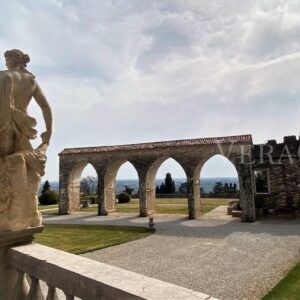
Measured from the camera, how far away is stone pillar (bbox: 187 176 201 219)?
20.6 m

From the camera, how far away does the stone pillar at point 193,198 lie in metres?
20.6

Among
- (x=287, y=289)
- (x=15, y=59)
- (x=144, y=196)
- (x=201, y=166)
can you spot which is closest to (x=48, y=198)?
(x=144, y=196)

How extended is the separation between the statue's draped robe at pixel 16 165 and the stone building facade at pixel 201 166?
58.2ft

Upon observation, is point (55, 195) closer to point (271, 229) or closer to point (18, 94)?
point (271, 229)

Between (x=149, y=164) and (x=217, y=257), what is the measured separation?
501 inches

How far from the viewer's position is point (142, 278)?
2031 millimetres

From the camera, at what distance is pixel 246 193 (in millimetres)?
19500

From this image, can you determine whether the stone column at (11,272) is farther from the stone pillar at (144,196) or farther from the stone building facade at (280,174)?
the stone pillar at (144,196)

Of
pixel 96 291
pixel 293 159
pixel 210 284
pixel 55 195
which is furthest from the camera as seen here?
pixel 55 195

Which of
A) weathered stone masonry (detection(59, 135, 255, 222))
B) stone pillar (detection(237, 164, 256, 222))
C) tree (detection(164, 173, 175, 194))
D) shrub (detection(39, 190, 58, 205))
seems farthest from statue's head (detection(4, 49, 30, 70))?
tree (detection(164, 173, 175, 194))

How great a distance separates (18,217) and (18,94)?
3.99 ft

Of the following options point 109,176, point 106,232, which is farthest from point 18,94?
point 109,176

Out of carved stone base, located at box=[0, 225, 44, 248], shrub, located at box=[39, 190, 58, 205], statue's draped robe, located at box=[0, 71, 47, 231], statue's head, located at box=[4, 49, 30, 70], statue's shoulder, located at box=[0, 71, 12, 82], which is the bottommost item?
shrub, located at box=[39, 190, 58, 205]

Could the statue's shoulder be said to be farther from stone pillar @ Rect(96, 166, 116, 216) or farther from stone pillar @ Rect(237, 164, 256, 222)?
stone pillar @ Rect(96, 166, 116, 216)
